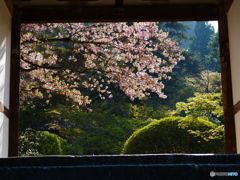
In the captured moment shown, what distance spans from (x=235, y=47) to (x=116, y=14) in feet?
5.77

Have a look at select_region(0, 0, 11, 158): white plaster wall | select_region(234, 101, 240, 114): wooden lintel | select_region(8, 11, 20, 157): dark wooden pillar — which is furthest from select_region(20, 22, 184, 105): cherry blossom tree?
select_region(234, 101, 240, 114): wooden lintel

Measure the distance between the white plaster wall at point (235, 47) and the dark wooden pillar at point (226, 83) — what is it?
0.40ft

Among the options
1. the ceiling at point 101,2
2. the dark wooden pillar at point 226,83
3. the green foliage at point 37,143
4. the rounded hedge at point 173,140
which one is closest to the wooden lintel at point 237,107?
the dark wooden pillar at point 226,83

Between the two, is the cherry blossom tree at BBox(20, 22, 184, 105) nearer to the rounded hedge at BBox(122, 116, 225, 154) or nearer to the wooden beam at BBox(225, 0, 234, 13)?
the rounded hedge at BBox(122, 116, 225, 154)

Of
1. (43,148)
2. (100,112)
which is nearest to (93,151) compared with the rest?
(100,112)

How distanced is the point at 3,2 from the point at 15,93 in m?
1.31

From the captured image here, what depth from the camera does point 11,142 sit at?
633 cm

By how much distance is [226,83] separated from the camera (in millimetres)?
6418

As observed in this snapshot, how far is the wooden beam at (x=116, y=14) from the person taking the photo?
657 cm

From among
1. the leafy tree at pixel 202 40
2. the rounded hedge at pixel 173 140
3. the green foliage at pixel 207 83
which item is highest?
the leafy tree at pixel 202 40

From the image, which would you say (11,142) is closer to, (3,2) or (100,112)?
(3,2)

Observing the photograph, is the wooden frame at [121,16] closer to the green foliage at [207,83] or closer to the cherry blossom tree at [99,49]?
the cherry blossom tree at [99,49]

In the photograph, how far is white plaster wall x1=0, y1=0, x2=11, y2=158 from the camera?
5.73m
